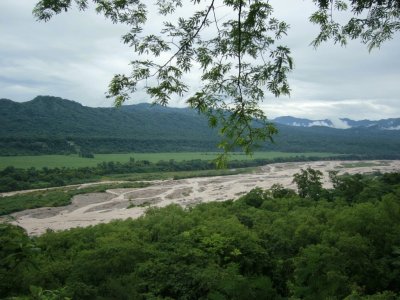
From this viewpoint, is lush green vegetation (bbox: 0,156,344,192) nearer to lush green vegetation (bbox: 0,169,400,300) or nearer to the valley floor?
the valley floor

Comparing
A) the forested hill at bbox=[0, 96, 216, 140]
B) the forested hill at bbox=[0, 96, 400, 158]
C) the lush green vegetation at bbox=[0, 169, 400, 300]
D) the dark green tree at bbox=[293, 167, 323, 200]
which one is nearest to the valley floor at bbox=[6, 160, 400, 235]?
the dark green tree at bbox=[293, 167, 323, 200]

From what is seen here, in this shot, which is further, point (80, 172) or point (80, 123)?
point (80, 123)

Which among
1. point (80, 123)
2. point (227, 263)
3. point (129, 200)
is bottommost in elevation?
point (129, 200)

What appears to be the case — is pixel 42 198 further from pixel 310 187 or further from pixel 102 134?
pixel 102 134

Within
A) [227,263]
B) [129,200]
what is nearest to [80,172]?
[129,200]

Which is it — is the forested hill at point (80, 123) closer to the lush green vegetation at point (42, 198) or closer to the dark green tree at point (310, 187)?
the lush green vegetation at point (42, 198)

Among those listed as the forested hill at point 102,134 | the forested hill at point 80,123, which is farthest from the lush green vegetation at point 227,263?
the forested hill at point 80,123
